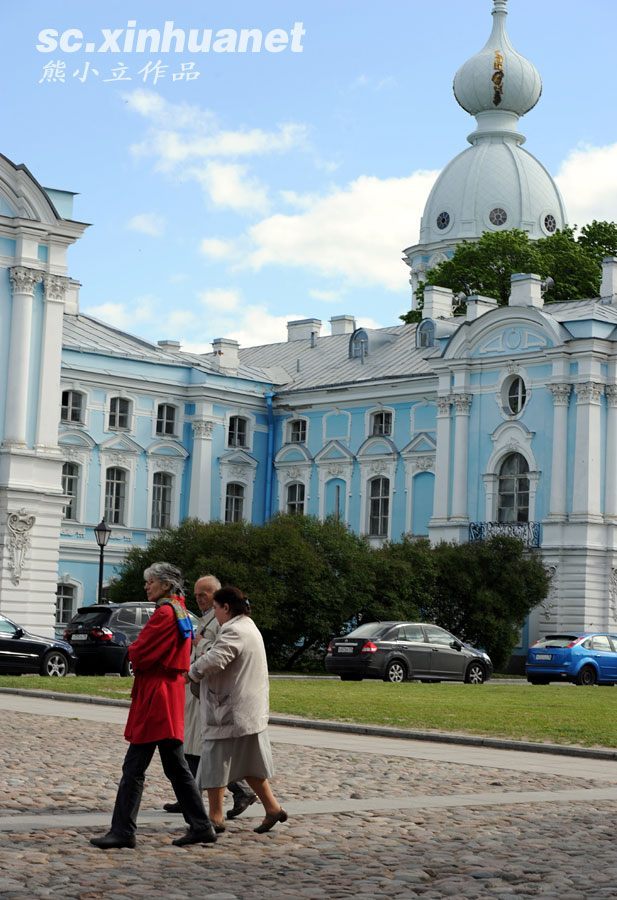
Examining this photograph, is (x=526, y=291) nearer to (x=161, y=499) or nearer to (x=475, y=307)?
(x=475, y=307)

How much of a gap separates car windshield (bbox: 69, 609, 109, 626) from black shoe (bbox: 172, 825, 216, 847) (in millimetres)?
24763

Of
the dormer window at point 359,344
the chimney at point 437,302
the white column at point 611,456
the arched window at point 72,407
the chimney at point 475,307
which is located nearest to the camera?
the white column at point 611,456

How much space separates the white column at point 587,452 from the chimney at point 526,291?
4168 millimetres

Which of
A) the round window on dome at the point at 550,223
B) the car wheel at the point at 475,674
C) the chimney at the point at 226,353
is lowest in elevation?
the car wheel at the point at 475,674

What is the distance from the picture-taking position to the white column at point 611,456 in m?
52.2

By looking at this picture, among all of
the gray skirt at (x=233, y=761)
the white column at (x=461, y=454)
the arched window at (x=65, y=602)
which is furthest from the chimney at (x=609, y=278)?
the gray skirt at (x=233, y=761)

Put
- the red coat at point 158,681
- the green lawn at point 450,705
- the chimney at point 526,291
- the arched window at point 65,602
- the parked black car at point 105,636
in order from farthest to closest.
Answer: the arched window at point 65,602 → the chimney at point 526,291 → the parked black car at point 105,636 → the green lawn at point 450,705 → the red coat at point 158,681

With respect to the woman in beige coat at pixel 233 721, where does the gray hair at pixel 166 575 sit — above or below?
above

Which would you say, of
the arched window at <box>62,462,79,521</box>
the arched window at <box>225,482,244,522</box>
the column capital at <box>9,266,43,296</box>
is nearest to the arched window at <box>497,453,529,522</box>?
the arched window at <box>225,482,244,522</box>

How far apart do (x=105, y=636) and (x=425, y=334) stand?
95.7 ft

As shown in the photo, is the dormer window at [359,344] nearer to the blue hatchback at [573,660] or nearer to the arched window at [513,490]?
the arched window at [513,490]

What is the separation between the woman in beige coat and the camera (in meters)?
11.2

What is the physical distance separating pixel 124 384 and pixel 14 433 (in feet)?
51.3

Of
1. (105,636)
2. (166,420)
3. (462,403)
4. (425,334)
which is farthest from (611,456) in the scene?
(105,636)
